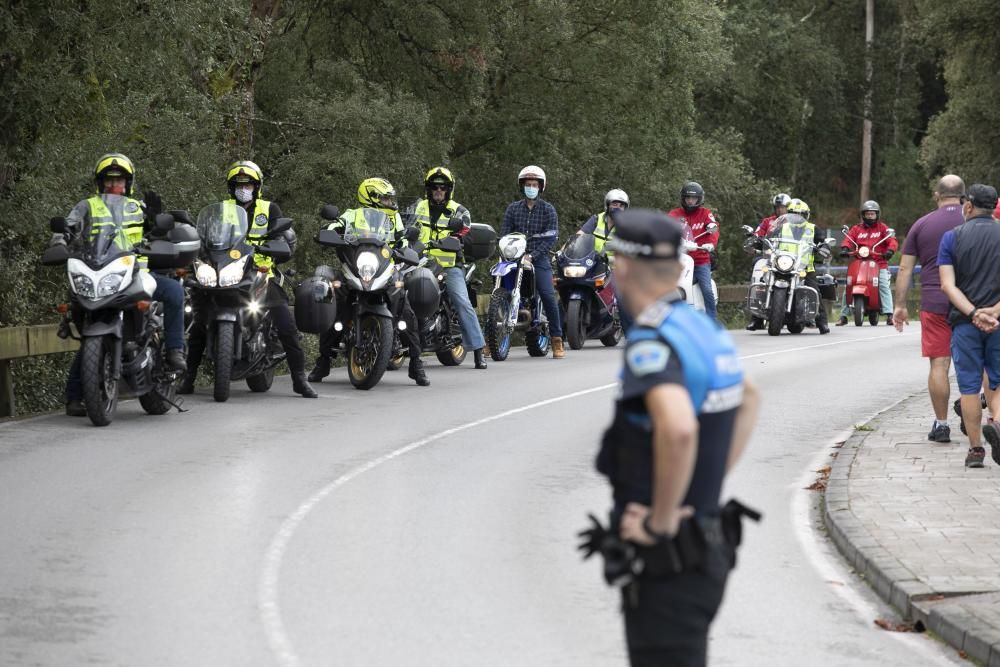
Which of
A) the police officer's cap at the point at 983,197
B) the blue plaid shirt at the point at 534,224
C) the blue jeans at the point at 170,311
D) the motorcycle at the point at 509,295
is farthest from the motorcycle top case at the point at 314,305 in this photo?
the police officer's cap at the point at 983,197

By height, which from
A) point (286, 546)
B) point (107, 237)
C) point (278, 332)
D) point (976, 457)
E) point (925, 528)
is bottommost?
point (286, 546)

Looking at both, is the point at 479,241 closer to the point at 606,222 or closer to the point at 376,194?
the point at 376,194

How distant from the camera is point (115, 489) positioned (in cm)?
1127

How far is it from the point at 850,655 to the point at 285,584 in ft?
8.79

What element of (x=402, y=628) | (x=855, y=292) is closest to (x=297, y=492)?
(x=402, y=628)

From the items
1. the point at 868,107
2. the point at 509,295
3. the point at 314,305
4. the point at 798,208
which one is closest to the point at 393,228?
the point at 314,305

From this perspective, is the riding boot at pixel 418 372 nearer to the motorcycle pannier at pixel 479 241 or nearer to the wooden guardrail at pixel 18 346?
the motorcycle pannier at pixel 479 241

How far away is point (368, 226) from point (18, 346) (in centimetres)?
374

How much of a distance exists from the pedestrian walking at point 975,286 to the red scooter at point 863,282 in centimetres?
1950

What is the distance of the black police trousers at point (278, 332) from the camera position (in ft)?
53.3

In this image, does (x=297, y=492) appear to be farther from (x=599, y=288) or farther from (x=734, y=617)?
(x=599, y=288)

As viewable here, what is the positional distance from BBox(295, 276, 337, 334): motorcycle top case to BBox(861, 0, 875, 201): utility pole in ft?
176

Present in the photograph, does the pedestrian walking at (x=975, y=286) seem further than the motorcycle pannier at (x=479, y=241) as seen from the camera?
No

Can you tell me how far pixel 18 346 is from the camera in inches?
600
